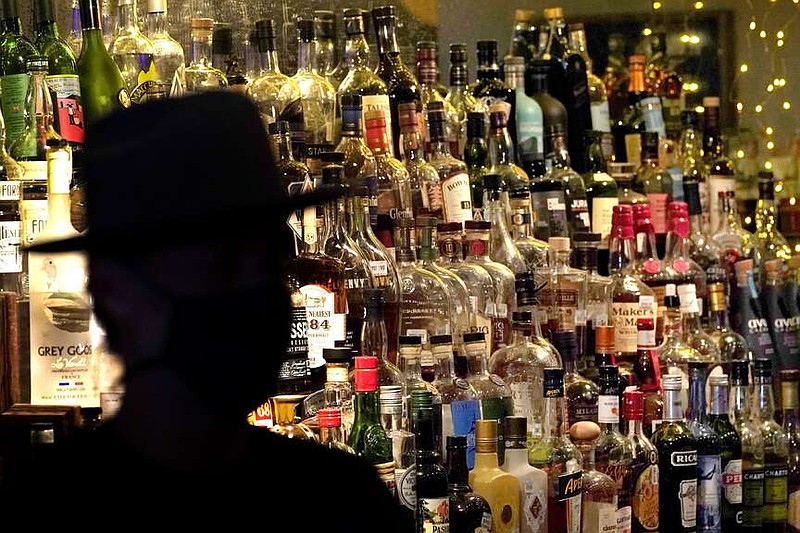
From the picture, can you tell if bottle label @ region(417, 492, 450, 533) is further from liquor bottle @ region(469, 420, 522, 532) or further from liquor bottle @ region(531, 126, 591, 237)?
liquor bottle @ region(531, 126, 591, 237)

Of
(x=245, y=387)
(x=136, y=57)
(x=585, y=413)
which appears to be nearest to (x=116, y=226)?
(x=245, y=387)

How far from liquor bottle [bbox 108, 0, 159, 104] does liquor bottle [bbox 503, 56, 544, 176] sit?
83 cm

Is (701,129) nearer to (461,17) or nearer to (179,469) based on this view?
(461,17)

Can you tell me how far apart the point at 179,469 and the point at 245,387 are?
7 centimetres

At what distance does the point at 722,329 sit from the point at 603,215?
1.41 feet

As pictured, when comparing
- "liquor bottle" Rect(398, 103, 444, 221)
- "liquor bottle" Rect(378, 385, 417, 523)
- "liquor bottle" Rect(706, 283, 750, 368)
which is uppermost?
"liquor bottle" Rect(398, 103, 444, 221)

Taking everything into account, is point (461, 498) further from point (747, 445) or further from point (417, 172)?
point (747, 445)

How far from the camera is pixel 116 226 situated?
1.03 meters

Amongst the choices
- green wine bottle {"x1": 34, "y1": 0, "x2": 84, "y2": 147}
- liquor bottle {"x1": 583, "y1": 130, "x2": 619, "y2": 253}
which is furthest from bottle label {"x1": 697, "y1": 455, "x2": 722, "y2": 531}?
green wine bottle {"x1": 34, "y1": 0, "x2": 84, "y2": 147}

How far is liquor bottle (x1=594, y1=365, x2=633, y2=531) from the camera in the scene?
108 inches

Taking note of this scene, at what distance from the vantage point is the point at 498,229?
2908 millimetres

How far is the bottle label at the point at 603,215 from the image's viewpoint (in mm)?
3234

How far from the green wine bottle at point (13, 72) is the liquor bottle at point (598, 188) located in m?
1.33

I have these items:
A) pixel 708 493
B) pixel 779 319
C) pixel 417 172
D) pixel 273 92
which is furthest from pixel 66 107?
pixel 779 319
